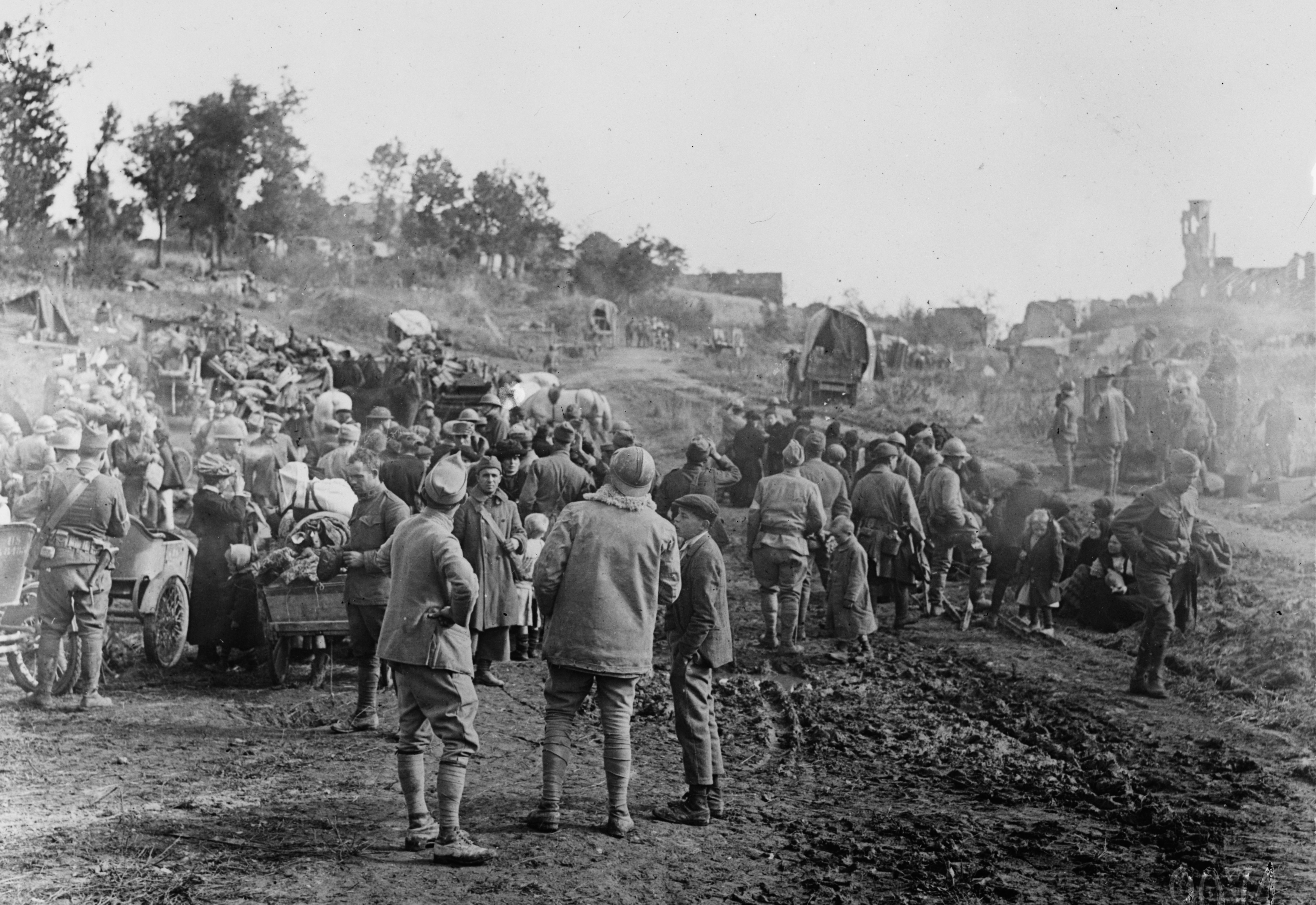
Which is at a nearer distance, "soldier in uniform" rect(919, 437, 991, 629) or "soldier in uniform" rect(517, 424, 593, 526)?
"soldier in uniform" rect(517, 424, 593, 526)

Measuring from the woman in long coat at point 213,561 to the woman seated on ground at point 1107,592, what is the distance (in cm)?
767

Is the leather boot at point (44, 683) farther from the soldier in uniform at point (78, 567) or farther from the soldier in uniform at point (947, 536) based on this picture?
the soldier in uniform at point (947, 536)

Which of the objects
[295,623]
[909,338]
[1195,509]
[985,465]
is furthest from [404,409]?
[909,338]

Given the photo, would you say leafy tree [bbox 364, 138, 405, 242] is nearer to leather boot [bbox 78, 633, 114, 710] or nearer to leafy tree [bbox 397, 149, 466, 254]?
leafy tree [bbox 397, 149, 466, 254]

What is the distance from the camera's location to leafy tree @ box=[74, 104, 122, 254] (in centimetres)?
2572

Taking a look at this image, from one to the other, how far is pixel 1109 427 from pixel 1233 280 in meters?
24.4

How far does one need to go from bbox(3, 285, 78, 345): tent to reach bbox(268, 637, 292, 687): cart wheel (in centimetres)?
1814

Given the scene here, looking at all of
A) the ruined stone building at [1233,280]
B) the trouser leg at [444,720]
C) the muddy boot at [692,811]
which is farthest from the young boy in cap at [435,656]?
the ruined stone building at [1233,280]

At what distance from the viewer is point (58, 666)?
8.25 metres

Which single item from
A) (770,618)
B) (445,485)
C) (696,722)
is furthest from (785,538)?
(445,485)

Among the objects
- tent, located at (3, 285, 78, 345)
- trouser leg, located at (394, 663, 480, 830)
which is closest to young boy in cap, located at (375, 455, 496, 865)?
trouser leg, located at (394, 663, 480, 830)

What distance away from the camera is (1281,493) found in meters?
16.4

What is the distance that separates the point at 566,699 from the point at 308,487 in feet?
15.6

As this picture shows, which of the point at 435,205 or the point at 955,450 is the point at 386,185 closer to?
the point at 435,205
